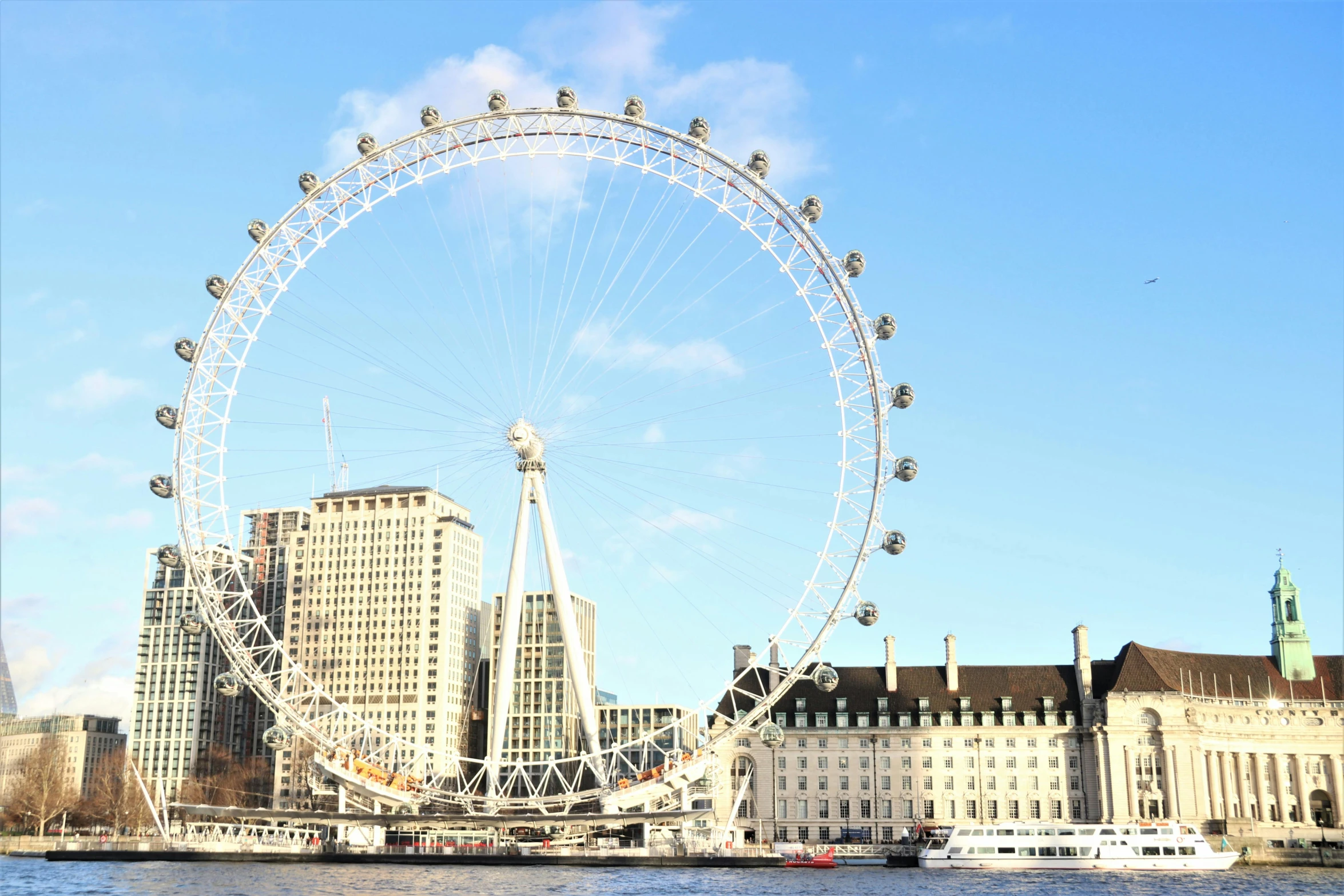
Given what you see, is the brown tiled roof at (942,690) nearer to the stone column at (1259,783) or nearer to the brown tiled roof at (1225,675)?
the brown tiled roof at (1225,675)

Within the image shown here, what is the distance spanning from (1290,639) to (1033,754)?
35.0 metres

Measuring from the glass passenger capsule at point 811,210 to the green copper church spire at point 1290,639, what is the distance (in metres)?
89.5

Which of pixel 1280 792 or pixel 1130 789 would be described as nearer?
pixel 1130 789

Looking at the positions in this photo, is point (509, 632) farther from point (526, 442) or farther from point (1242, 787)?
point (1242, 787)

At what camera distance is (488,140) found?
8950cm

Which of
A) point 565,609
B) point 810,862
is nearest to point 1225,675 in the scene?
point 810,862

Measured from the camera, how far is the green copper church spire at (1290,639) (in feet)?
490

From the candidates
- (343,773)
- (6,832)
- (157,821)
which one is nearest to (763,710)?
(343,773)

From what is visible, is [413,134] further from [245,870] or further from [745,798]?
[745,798]

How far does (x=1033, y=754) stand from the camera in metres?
138

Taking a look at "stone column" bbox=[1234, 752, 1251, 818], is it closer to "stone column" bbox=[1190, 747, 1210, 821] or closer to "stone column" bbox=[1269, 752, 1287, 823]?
"stone column" bbox=[1269, 752, 1287, 823]

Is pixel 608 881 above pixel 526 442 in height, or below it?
below

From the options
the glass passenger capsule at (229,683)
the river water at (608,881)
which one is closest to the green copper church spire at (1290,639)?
the river water at (608,881)

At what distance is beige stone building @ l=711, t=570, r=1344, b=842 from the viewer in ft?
442
